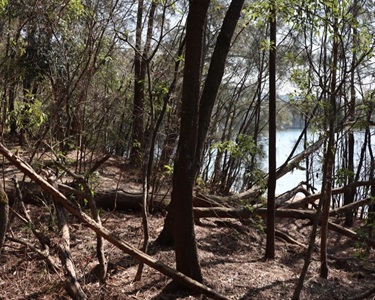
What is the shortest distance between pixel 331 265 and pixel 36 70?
7.34m

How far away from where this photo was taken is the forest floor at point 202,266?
Result: 4727 millimetres

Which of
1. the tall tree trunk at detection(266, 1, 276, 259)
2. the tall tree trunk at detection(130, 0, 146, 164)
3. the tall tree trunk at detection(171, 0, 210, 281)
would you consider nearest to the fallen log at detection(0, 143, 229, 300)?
the tall tree trunk at detection(171, 0, 210, 281)

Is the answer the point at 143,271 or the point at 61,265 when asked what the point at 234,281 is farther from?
the point at 61,265

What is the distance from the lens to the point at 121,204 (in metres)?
8.23

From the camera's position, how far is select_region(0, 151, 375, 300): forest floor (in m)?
4.73

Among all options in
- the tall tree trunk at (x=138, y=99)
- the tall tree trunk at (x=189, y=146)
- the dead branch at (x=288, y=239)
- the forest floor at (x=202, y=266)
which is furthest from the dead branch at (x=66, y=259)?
the dead branch at (x=288, y=239)

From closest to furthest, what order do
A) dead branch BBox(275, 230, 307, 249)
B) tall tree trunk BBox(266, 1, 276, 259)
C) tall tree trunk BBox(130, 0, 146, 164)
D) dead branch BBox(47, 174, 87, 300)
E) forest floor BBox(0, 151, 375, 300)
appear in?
dead branch BBox(47, 174, 87, 300), forest floor BBox(0, 151, 375, 300), tall tree trunk BBox(266, 1, 276, 259), tall tree trunk BBox(130, 0, 146, 164), dead branch BBox(275, 230, 307, 249)

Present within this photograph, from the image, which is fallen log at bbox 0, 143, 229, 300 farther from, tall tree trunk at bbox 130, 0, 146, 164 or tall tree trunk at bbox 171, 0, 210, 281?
tall tree trunk at bbox 130, 0, 146, 164

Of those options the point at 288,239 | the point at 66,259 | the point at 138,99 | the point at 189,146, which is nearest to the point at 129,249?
the point at 66,259

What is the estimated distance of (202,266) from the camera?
616cm

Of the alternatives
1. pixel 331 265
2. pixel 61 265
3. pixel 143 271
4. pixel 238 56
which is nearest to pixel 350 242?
pixel 331 265

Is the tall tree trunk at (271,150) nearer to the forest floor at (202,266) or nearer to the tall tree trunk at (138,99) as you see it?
the forest floor at (202,266)

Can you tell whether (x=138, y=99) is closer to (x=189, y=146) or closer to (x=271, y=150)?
(x=271, y=150)

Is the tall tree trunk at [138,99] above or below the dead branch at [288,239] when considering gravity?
above
